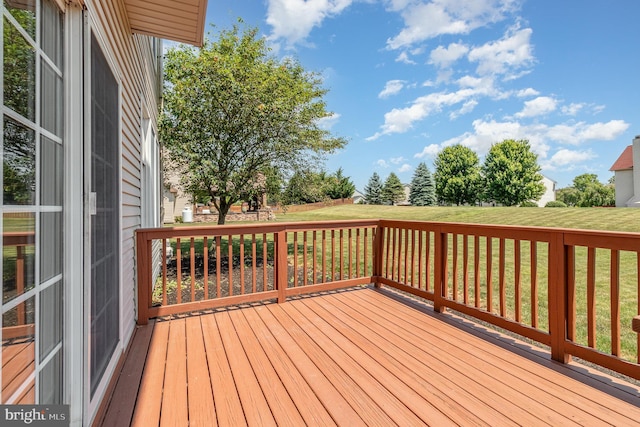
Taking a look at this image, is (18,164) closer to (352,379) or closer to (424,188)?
(352,379)

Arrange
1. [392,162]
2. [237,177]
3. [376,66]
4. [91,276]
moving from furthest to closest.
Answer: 1. [392,162]
2. [376,66]
3. [237,177]
4. [91,276]

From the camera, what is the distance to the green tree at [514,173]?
95.5 ft

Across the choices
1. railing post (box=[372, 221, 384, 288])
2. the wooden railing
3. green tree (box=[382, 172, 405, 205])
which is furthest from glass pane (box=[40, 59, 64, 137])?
green tree (box=[382, 172, 405, 205])

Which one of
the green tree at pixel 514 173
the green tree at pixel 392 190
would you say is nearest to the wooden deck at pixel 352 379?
the green tree at pixel 514 173

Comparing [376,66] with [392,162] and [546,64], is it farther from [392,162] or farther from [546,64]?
[392,162]

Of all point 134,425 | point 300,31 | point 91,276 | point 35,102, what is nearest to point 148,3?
point 35,102

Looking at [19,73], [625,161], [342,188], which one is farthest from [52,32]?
[342,188]

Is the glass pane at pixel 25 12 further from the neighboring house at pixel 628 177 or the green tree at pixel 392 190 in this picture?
the green tree at pixel 392 190

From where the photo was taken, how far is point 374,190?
39.6 m

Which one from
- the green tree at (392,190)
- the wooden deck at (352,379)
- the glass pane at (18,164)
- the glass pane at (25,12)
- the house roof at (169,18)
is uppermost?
the green tree at (392,190)

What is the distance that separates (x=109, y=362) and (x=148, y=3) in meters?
2.76

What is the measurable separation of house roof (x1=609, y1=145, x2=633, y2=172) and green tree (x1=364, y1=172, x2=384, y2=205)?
72.4 ft

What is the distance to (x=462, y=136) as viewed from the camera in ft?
131

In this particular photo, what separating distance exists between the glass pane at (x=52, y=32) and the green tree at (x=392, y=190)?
38.9 meters
